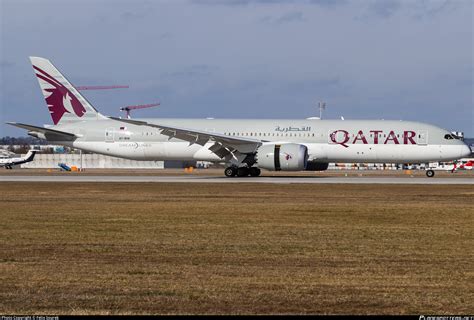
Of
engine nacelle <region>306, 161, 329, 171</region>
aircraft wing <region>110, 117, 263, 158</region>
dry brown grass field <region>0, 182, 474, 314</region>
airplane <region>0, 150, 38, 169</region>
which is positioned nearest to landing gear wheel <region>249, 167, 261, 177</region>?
aircraft wing <region>110, 117, 263, 158</region>

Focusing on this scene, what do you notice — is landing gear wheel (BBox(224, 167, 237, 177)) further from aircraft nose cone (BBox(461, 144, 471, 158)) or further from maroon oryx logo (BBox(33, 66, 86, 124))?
aircraft nose cone (BBox(461, 144, 471, 158))

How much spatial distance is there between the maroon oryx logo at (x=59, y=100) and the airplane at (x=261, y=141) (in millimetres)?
906

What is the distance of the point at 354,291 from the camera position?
1177cm

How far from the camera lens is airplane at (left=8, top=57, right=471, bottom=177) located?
160ft

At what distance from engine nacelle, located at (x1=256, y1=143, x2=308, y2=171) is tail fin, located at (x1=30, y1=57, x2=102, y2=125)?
44.5 feet

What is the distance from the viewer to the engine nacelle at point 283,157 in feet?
155

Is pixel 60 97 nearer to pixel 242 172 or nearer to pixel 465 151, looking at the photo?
pixel 242 172

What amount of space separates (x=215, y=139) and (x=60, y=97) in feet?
42.3

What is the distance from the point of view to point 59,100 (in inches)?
2169

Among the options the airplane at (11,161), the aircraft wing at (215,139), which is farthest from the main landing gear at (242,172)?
the airplane at (11,161)

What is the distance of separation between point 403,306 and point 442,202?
19561 millimetres

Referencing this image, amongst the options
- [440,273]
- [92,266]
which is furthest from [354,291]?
→ [92,266]

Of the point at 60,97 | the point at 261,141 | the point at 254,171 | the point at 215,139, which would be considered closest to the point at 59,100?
the point at 60,97

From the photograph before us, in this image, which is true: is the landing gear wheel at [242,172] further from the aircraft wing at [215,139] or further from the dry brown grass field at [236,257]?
the dry brown grass field at [236,257]
